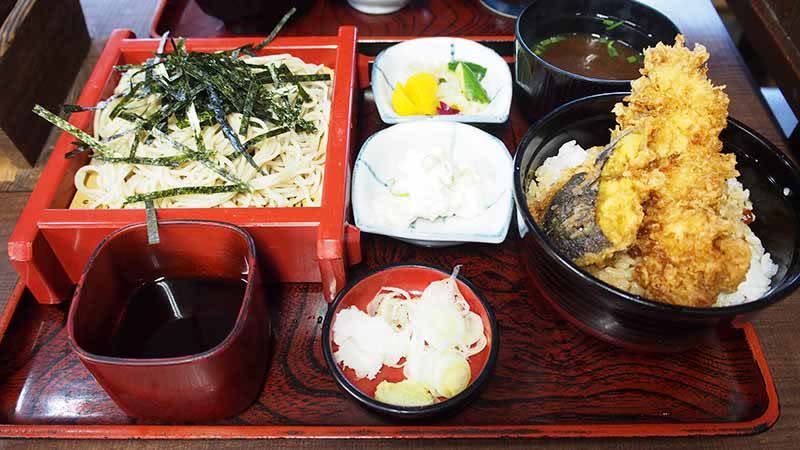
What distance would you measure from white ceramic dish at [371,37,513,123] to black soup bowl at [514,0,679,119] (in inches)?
3.4

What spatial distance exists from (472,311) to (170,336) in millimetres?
787

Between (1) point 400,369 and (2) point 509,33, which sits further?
(2) point 509,33

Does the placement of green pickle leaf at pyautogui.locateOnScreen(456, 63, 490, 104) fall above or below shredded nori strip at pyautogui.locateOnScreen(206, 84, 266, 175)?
below

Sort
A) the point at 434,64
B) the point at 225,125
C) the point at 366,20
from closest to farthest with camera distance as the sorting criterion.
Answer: the point at 225,125 < the point at 434,64 < the point at 366,20

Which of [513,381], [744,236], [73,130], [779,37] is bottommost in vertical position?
[513,381]

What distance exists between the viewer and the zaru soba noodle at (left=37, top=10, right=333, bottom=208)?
5.93 feet

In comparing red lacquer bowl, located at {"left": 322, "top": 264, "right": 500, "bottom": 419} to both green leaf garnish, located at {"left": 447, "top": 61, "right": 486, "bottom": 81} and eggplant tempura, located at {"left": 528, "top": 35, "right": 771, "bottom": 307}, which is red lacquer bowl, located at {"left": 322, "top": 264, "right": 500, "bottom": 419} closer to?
eggplant tempura, located at {"left": 528, "top": 35, "right": 771, "bottom": 307}

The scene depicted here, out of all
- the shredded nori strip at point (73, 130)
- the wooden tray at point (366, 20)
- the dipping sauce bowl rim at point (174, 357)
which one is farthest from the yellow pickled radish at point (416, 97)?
the shredded nori strip at point (73, 130)

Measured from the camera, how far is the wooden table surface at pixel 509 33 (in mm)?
1459

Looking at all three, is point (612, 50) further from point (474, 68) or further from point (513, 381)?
point (513, 381)

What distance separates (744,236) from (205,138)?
5.23 ft

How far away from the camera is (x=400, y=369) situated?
1.56 metres

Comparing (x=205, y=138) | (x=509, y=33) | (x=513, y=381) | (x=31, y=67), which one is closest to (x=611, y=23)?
(x=509, y=33)

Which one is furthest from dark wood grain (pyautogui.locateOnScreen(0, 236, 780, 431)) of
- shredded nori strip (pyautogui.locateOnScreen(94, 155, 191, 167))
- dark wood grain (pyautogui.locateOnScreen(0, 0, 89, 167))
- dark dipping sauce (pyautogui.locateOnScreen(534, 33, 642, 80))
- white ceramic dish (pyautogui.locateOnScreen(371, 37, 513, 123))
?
dark dipping sauce (pyautogui.locateOnScreen(534, 33, 642, 80))
